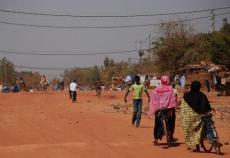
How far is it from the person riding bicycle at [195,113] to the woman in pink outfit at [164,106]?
0.75m

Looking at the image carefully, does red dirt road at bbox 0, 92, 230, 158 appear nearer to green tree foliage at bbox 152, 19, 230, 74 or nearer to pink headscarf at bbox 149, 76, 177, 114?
pink headscarf at bbox 149, 76, 177, 114

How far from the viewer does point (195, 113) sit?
11.4 metres

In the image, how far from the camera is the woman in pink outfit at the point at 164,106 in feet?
40.1

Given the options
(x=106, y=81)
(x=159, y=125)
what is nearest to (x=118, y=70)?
(x=106, y=81)

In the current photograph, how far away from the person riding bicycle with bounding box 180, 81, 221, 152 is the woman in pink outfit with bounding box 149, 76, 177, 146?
749 millimetres

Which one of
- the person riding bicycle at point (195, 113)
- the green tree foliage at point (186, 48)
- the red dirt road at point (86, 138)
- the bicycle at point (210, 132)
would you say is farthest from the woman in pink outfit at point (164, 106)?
the green tree foliage at point (186, 48)

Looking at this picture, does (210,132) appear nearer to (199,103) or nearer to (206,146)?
(199,103)

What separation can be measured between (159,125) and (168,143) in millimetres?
504

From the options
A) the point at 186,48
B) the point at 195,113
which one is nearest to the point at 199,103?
the point at 195,113

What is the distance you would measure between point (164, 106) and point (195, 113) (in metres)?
1.04

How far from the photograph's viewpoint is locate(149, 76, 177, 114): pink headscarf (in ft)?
40.1

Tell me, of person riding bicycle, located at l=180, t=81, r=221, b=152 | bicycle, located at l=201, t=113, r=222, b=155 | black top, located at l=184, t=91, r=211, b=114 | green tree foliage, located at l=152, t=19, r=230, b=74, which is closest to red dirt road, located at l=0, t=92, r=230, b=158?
bicycle, located at l=201, t=113, r=222, b=155

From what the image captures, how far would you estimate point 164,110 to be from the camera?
1224 centimetres

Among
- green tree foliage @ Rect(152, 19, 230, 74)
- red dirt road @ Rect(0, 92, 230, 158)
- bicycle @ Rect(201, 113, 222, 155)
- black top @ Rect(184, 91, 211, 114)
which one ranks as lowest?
red dirt road @ Rect(0, 92, 230, 158)
